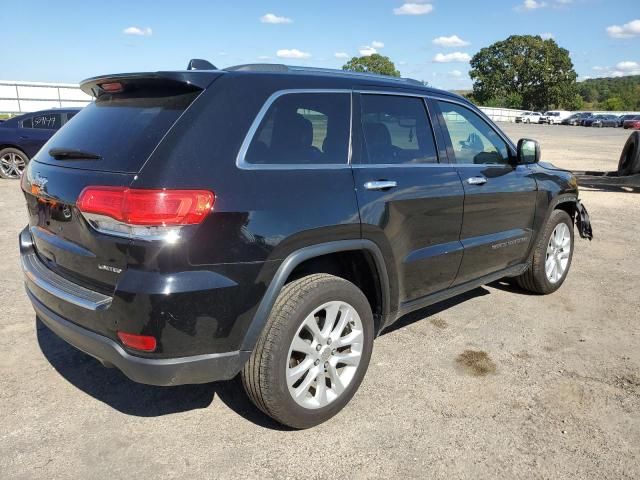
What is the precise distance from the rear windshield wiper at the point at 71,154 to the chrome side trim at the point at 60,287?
617 millimetres

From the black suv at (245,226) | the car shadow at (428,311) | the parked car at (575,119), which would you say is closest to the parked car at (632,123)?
the parked car at (575,119)

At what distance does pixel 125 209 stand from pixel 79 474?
1286 mm

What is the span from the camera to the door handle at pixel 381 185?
2984mm

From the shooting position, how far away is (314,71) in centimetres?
311

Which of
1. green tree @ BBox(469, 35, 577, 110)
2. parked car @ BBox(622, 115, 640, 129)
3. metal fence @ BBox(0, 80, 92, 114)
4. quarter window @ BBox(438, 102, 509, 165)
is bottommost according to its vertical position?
parked car @ BBox(622, 115, 640, 129)

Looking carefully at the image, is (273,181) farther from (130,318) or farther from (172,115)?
(130,318)

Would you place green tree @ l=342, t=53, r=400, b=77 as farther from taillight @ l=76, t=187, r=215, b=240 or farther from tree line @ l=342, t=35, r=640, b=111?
taillight @ l=76, t=187, r=215, b=240

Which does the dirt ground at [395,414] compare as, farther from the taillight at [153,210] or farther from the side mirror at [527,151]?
the side mirror at [527,151]

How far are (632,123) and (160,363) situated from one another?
192 feet

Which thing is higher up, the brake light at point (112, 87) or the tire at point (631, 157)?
the brake light at point (112, 87)

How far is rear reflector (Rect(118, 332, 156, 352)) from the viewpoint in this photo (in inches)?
91.5

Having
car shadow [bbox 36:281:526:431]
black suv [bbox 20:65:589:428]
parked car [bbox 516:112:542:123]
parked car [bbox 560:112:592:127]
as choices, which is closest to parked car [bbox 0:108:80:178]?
car shadow [bbox 36:281:526:431]

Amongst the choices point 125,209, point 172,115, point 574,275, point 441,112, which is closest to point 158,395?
point 125,209

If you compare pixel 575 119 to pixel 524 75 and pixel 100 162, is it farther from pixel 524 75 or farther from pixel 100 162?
pixel 100 162
